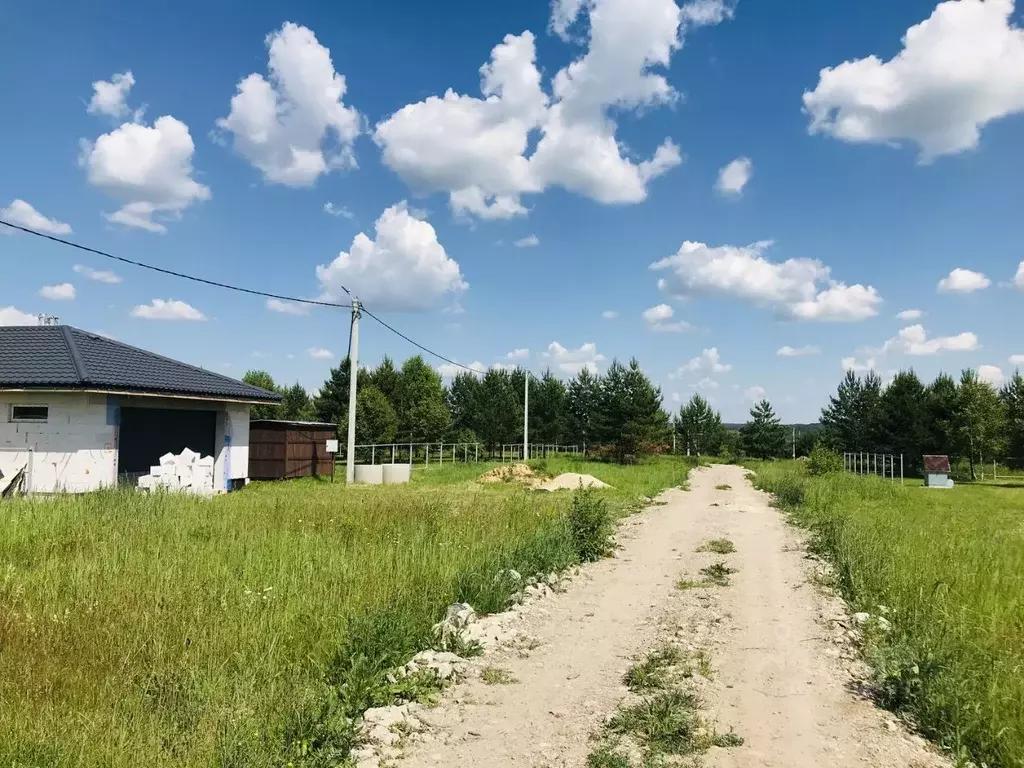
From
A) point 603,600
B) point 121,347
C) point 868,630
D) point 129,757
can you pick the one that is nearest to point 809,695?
point 868,630

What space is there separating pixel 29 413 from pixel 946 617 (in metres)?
20.8

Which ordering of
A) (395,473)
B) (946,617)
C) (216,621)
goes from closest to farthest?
(216,621) → (946,617) → (395,473)

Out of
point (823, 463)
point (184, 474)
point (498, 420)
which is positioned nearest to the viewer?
point (184, 474)

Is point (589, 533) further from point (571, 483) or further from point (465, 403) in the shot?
point (465, 403)

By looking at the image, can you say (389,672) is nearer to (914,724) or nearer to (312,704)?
(312,704)

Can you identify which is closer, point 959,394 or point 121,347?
point 121,347

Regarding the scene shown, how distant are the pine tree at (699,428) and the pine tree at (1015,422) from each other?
28.2 m

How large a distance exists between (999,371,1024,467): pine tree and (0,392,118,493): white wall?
2187 inches

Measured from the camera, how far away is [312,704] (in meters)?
4.60

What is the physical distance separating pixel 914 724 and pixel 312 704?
443cm

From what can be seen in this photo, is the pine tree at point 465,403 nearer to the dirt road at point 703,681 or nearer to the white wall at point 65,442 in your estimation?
the white wall at point 65,442

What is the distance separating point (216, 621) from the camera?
20.0 feet

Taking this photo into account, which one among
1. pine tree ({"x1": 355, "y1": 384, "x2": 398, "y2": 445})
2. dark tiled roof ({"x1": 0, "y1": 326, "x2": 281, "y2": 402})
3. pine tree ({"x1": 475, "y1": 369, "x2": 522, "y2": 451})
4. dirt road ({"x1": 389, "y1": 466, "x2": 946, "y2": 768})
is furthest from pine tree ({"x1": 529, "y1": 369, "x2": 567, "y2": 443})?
dirt road ({"x1": 389, "y1": 466, "x2": 946, "y2": 768})

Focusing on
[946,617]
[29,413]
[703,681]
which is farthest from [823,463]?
[29,413]
